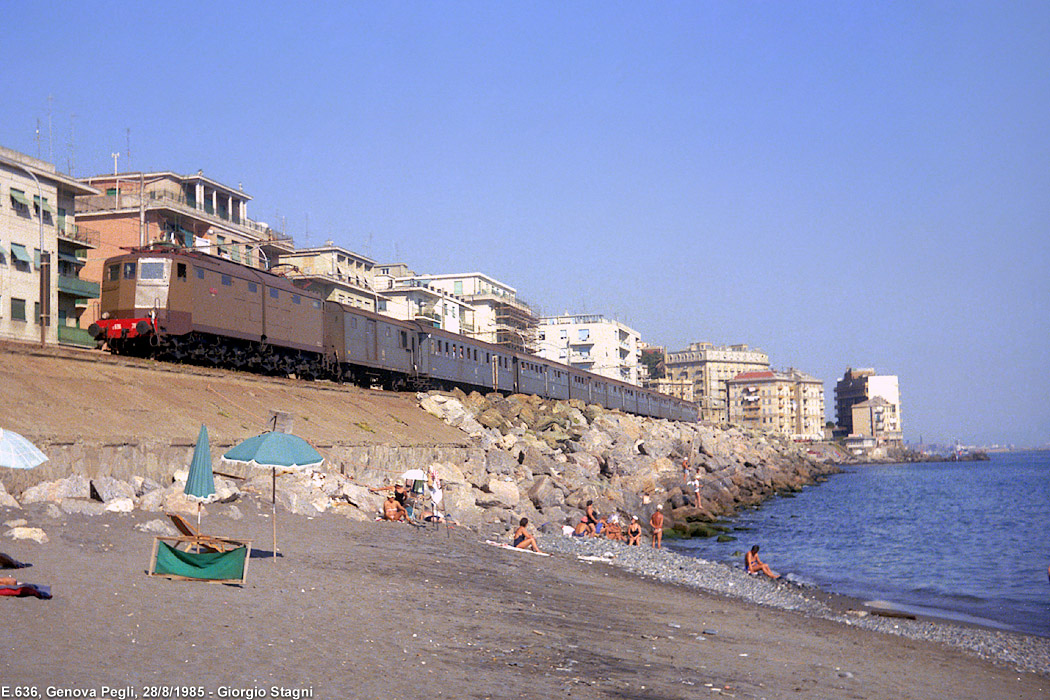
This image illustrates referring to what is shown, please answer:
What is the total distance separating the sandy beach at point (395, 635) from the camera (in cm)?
788

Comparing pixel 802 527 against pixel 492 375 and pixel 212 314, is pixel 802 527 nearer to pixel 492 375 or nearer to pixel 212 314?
pixel 492 375

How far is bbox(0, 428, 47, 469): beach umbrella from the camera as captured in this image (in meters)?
10.8

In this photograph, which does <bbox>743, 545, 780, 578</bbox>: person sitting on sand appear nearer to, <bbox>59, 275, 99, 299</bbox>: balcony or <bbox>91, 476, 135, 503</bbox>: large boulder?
<bbox>91, 476, 135, 503</bbox>: large boulder

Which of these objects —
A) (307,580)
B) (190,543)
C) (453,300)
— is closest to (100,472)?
(190,543)

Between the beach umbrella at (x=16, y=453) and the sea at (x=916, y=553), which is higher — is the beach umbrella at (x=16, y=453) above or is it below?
above

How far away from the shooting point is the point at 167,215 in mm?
55719

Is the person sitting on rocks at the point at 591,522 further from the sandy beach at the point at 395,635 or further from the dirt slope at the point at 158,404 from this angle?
the sandy beach at the point at 395,635

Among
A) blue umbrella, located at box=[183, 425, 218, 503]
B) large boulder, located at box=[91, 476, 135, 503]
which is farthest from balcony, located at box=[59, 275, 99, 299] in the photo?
blue umbrella, located at box=[183, 425, 218, 503]

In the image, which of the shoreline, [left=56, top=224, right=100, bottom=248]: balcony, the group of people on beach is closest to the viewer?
the shoreline

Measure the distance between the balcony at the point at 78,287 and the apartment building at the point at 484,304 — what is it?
43.8 metres

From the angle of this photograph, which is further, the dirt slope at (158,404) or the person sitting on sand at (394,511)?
the person sitting on sand at (394,511)

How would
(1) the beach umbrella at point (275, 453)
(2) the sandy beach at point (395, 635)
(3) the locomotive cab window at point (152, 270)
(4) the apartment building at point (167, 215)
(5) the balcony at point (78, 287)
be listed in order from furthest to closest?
(4) the apartment building at point (167, 215) → (5) the balcony at point (78, 287) → (3) the locomotive cab window at point (152, 270) → (1) the beach umbrella at point (275, 453) → (2) the sandy beach at point (395, 635)

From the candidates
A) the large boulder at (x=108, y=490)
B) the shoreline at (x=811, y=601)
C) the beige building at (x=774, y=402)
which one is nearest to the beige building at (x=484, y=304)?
the shoreline at (x=811, y=601)

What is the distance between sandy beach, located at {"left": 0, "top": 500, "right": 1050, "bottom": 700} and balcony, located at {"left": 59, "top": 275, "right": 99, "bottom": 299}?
33.9m
